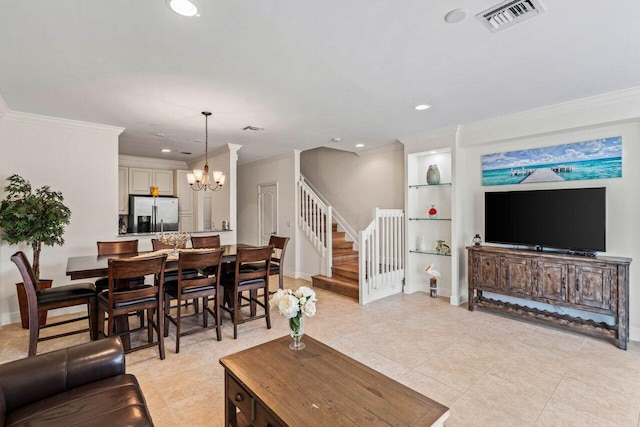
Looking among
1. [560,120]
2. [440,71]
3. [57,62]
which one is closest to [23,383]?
[57,62]

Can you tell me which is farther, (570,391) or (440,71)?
(440,71)

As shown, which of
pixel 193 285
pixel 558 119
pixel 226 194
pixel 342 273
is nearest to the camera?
pixel 193 285

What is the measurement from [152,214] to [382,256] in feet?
16.2

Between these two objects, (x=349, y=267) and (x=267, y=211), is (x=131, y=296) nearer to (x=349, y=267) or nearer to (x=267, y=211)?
(x=349, y=267)

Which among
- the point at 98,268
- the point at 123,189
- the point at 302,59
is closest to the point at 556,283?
the point at 302,59

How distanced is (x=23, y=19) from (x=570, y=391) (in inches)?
184

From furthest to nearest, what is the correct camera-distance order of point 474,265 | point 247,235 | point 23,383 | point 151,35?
point 247,235 < point 474,265 < point 151,35 < point 23,383

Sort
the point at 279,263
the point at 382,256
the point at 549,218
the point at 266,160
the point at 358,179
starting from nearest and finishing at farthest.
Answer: the point at 549,218 < the point at 279,263 < the point at 382,256 < the point at 358,179 < the point at 266,160

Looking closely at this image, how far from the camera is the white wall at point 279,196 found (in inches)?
247

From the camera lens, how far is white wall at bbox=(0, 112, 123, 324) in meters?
3.82

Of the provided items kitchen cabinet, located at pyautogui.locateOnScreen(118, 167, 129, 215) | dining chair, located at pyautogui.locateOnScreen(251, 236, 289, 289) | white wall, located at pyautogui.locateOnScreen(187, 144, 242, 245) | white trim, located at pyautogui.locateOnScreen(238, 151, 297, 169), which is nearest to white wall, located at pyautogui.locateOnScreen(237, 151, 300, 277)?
white trim, located at pyautogui.locateOnScreen(238, 151, 297, 169)

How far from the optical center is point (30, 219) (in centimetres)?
347

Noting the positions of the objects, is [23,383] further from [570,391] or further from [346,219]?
[346,219]

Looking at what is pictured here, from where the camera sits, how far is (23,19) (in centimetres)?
197
